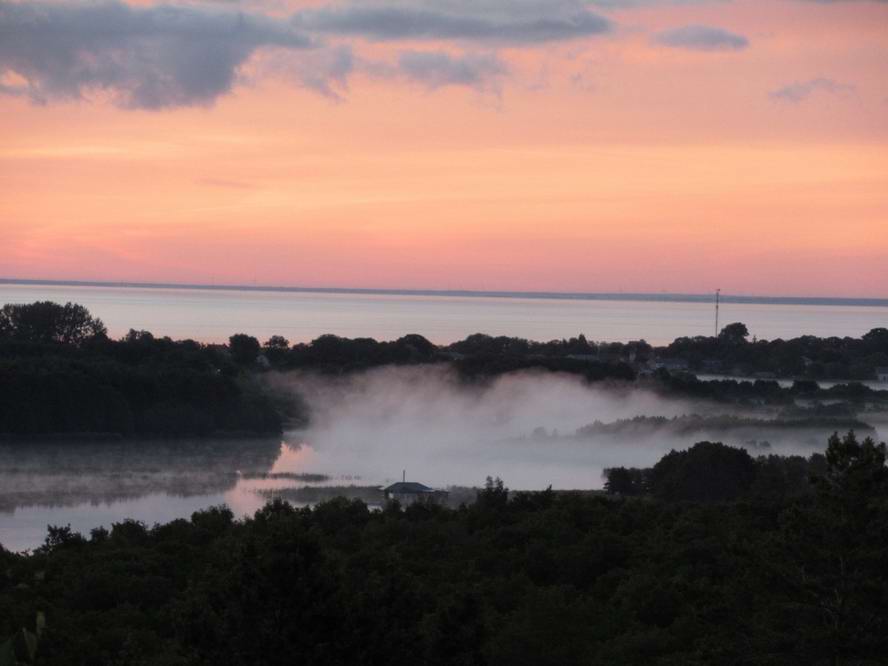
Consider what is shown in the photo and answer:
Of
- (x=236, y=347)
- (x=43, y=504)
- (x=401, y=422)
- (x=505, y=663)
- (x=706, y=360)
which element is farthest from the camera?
(x=706, y=360)

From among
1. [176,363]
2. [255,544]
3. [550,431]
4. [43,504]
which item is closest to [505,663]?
[255,544]

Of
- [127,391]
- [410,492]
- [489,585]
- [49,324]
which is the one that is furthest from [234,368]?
[489,585]

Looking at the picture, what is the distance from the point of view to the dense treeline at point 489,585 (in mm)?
9180

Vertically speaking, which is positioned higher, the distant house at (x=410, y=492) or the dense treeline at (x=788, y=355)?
the dense treeline at (x=788, y=355)

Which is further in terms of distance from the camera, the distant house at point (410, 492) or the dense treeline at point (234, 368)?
the dense treeline at point (234, 368)

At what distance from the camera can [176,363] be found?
49688 millimetres

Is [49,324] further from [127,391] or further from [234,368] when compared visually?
[127,391]

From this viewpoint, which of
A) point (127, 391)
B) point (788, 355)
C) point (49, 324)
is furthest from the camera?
point (788, 355)

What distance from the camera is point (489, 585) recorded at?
1557 cm

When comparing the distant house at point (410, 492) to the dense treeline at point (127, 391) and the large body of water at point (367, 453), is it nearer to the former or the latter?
the large body of water at point (367, 453)

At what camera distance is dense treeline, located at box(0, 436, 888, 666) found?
9180 mm

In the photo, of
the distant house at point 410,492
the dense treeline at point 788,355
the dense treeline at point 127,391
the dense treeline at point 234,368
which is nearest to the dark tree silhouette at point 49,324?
the dense treeline at point 234,368

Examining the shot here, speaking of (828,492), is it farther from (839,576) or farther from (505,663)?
(505,663)

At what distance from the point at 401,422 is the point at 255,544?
137ft
